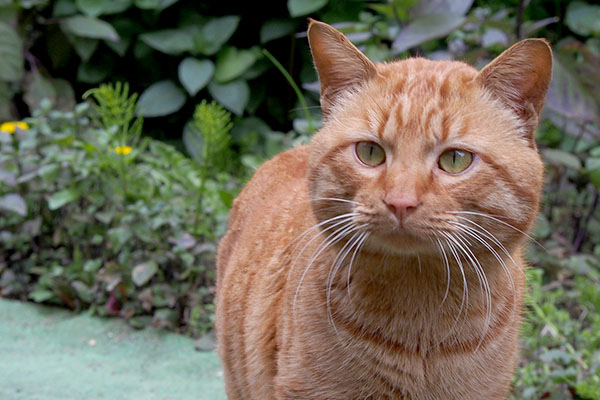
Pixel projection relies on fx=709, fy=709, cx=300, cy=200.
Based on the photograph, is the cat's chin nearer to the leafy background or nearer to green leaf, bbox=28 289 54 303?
the leafy background

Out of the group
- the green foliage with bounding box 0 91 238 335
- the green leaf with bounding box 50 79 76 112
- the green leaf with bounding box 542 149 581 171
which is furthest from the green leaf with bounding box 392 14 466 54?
the green leaf with bounding box 50 79 76 112

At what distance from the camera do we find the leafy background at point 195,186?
11.6 feet

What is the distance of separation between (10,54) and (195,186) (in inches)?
69.3

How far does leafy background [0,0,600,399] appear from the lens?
3.52 metres

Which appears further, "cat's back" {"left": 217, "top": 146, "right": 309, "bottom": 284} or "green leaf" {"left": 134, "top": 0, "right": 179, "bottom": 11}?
"green leaf" {"left": 134, "top": 0, "right": 179, "bottom": 11}

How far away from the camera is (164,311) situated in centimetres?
360

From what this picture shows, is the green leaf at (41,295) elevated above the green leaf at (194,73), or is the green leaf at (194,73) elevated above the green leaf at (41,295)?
the green leaf at (194,73)

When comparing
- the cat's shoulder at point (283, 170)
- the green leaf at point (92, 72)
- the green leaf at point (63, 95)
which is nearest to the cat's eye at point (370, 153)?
the cat's shoulder at point (283, 170)

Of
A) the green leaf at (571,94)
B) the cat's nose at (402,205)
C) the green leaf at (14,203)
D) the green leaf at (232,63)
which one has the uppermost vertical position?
the cat's nose at (402,205)

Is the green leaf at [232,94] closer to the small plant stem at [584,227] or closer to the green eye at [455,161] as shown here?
the small plant stem at [584,227]

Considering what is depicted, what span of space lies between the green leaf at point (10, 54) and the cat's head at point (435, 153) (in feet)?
11.3

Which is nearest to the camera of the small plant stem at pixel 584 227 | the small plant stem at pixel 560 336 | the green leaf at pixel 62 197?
the small plant stem at pixel 560 336

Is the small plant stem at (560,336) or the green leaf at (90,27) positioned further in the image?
the green leaf at (90,27)

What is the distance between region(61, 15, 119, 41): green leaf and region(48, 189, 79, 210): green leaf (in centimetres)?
162
